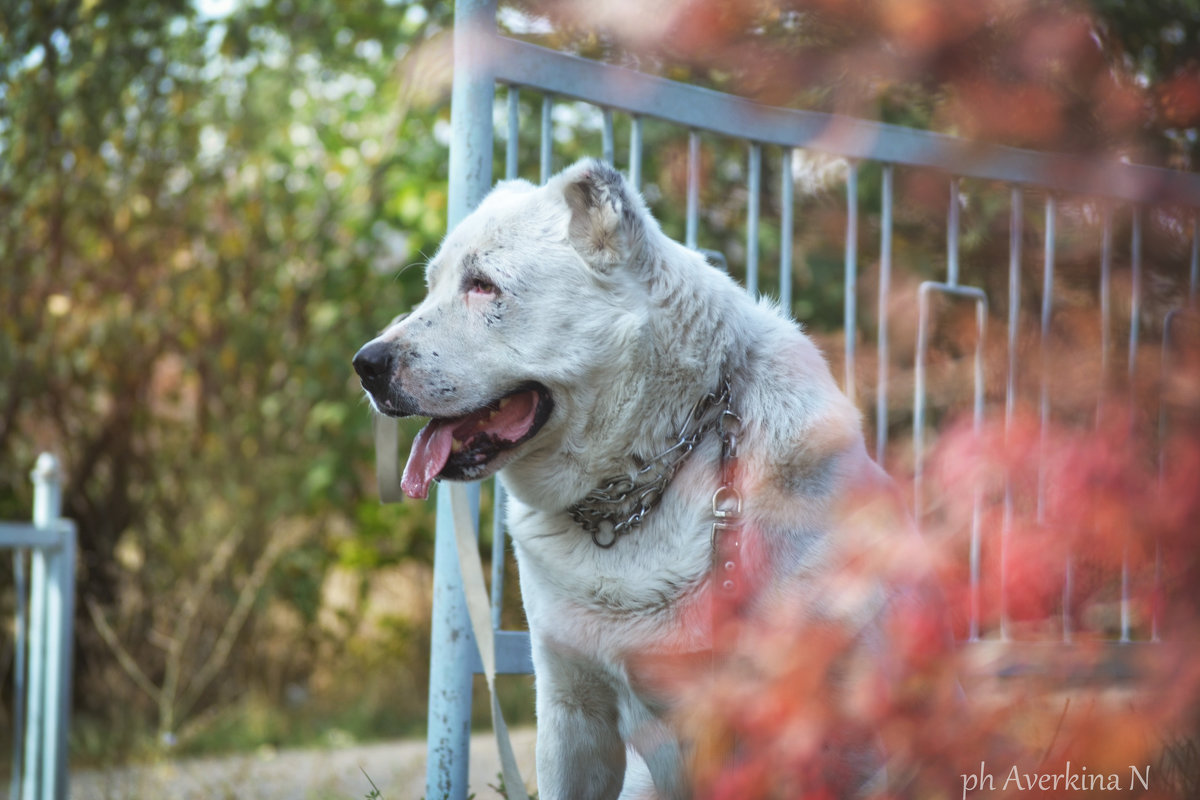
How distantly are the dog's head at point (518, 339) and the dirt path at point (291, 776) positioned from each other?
59.2 inches

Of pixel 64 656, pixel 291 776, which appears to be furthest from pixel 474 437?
pixel 291 776

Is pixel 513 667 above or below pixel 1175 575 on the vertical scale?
below

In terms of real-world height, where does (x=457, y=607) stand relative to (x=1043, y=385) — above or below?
below

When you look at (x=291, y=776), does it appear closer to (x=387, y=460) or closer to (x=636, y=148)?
(x=387, y=460)

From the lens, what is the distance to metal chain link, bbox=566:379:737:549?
195cm

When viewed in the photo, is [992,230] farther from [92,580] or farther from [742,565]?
[92,580]

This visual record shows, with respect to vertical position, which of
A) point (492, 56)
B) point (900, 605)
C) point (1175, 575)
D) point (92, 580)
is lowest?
point (92, 580)

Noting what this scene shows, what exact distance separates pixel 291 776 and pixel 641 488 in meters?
2.76

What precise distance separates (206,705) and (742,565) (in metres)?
4.08

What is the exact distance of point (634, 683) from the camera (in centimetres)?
187

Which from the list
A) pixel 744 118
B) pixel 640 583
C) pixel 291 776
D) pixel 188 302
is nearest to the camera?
pixel 640 583

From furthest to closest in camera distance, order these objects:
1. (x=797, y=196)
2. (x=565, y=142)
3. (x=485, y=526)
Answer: (x=485, y=526), (x=565, y=142), (x=797, y=196)

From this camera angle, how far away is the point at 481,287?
213 centimetres

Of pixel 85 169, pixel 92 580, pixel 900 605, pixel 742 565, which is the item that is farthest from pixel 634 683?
pixel 85 169
